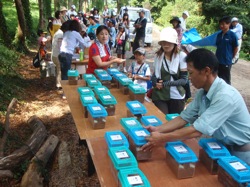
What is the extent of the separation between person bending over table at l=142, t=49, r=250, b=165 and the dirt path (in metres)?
1.99

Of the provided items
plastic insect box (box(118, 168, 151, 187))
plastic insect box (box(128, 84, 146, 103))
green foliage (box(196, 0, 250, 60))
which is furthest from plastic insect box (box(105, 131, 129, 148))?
green foliage (box(196, 0, 250, 60))

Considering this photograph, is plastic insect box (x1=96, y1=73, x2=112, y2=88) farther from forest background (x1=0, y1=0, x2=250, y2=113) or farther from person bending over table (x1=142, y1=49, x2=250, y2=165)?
forest background (x1=0, y1=0, x2=250, y2=113)

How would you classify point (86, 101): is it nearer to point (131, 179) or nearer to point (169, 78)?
point (169, 78)

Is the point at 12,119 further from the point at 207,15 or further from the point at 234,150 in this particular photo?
the point at 207,15

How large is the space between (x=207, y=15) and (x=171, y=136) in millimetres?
18296

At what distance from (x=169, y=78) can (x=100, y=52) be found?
125cm

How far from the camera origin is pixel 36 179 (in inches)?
134

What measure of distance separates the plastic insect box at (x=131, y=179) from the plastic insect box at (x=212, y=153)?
52cm

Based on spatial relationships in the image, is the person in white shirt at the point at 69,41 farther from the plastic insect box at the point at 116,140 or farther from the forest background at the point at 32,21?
the plastic insect box at the point at 116,140

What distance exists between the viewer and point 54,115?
527 cm

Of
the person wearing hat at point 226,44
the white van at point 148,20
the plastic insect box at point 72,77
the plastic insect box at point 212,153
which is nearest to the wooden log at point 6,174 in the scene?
the plastic insect box at point 72,77

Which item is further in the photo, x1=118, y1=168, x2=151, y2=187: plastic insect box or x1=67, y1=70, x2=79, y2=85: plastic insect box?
x1=67, y1=70, x2=79, y2=85: plastic insect box

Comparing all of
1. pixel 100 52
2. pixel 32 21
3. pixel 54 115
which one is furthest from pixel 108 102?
pixel 32 21

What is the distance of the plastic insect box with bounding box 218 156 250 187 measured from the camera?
1.47m
